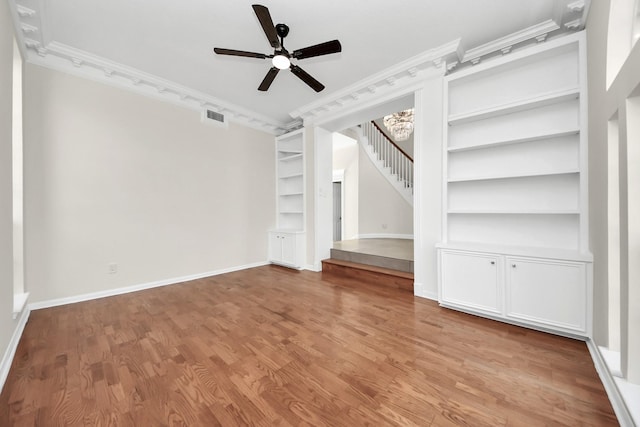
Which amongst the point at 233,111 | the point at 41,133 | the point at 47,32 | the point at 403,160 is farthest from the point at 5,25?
the point at 403,160

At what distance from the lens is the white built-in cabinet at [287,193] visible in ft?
15.7

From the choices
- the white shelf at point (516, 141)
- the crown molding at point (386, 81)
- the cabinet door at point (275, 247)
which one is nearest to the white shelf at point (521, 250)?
the white shelf at point (516, 141)

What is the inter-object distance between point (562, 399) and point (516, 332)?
871 mm

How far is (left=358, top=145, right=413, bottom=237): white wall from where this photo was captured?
5.84m

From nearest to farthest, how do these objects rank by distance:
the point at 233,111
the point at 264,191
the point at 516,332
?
the point at 516,332 → the point at 233,111 → the point at 264,191

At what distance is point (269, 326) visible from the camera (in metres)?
2.30

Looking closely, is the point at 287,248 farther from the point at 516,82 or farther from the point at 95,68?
the point at 516,82

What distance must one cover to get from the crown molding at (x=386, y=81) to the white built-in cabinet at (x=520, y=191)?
0.27 meters

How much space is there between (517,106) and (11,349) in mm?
4905

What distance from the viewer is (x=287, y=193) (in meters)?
5.13

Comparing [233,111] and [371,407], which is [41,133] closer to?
[233,111]

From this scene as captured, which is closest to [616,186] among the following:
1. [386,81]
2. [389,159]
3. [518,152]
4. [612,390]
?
[518,152]

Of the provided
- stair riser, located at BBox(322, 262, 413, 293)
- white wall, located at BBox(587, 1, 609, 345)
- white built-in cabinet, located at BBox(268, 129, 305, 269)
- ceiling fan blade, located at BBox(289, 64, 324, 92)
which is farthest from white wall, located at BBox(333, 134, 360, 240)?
white wall, located at BBox(587, 1, 609, 345)

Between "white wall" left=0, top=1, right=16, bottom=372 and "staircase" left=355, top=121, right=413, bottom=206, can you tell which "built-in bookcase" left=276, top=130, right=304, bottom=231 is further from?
"white wall" left=0, top=1, right=16, bottom=372
